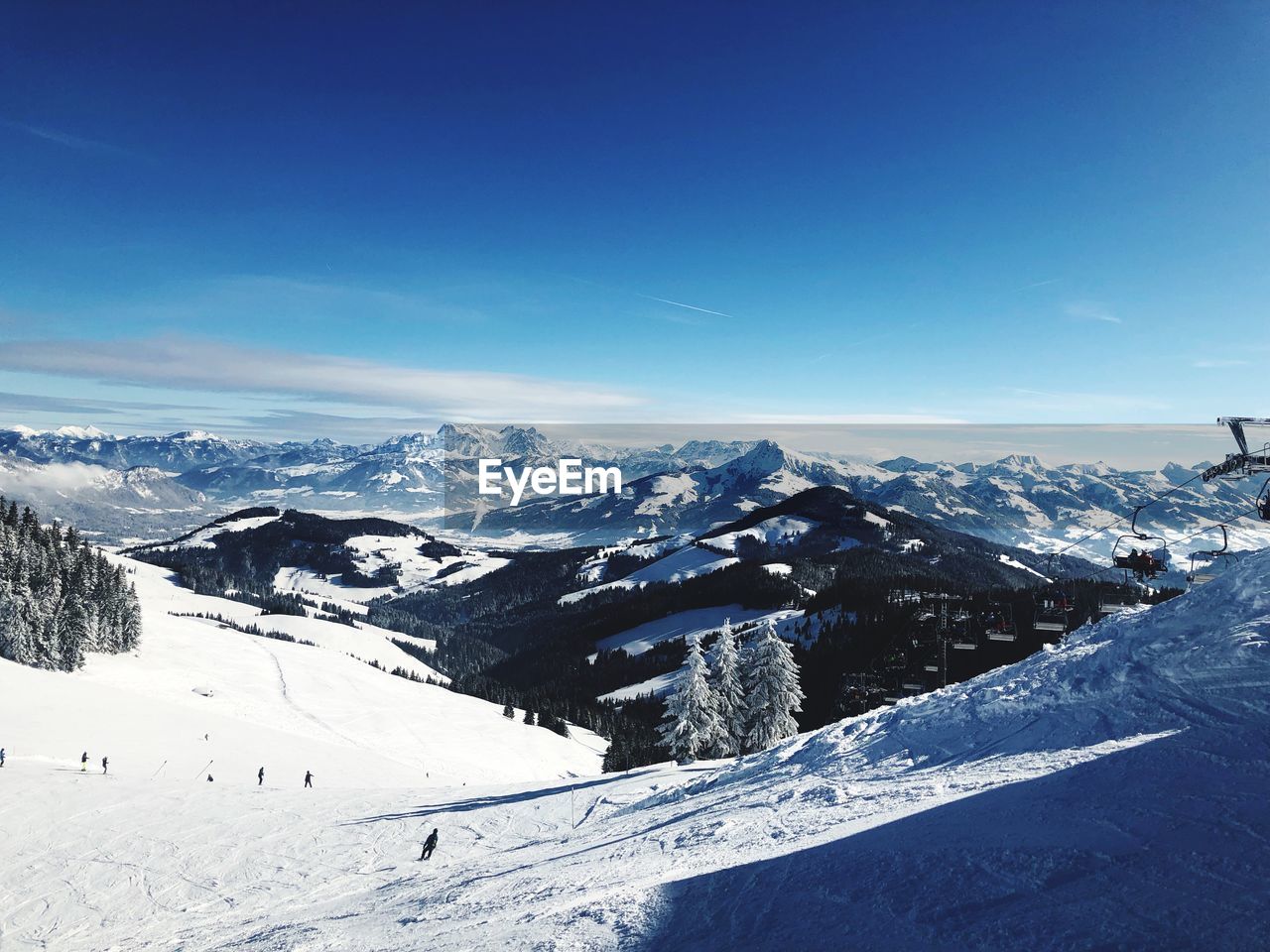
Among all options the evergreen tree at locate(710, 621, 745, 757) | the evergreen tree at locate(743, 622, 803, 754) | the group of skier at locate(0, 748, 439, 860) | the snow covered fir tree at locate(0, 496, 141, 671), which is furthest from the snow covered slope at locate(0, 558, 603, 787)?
the evergreen tree at locate(743, 622, 803, 754)

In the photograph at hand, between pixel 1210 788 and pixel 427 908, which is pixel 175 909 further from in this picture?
pixel 1210 788

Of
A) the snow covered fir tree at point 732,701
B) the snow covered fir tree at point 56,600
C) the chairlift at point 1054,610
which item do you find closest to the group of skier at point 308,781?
the snow covered fir tree at point 732,701

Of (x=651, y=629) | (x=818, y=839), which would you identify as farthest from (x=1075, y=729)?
(x=651, y=629)

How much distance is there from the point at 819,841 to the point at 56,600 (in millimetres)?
84937

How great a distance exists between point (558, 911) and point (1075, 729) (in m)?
13.9

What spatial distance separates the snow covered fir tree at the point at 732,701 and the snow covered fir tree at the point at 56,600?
63.7 m

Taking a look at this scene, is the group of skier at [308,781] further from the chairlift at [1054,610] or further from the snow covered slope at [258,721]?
the chairlift at [1054,610]

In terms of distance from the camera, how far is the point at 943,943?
857cm

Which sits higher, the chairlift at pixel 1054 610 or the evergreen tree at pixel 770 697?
the chairlift at pixel 1054 610

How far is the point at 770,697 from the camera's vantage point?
47781 mm

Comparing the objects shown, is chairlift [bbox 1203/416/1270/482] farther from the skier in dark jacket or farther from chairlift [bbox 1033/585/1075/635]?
the skier in dark jacket

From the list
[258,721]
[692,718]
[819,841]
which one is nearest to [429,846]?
[819,841]

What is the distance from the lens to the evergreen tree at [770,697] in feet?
156

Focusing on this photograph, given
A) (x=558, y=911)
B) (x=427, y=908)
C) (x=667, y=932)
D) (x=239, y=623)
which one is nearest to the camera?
(x=667, y=932)
